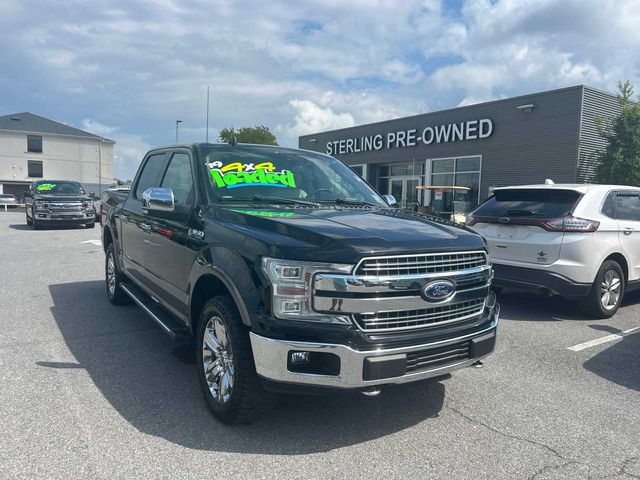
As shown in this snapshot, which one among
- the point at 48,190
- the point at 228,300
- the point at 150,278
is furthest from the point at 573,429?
the point at 48,190

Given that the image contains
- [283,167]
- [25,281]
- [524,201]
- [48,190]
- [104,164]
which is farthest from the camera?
[104,164]

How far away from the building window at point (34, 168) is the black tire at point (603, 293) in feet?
199

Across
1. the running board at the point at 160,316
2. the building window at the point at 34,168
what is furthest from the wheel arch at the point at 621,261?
the building window at the point at 34,168

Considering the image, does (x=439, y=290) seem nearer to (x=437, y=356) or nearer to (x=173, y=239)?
(x=437, y=356)

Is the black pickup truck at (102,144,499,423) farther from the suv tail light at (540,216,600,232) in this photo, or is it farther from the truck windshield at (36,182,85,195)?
the truck windshield at (36,182,85,195)

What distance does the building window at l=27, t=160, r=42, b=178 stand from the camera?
5572 cm

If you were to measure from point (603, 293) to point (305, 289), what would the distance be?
195 inches

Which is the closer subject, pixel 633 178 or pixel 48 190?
pixel 633 178

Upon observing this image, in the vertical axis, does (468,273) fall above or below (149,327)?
above

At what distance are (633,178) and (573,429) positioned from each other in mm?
15950

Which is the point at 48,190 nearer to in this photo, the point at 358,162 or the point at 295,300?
the point at 358,162

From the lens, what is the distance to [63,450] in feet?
9.80

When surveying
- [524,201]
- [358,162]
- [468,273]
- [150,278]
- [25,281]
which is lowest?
[25,281]

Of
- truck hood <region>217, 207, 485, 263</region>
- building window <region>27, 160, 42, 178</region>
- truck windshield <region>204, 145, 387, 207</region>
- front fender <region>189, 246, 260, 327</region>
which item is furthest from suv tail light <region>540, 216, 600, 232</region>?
building window <region>27, 160, 42, 178</region>
